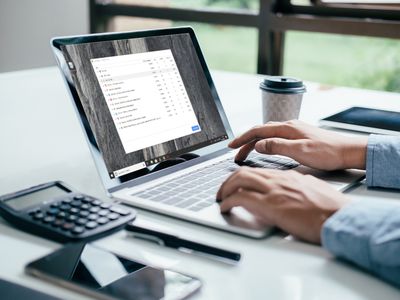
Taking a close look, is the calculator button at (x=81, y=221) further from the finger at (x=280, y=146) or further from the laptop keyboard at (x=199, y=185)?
the finger at (x=280, y=146)

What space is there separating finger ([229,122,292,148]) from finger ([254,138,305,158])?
34 millimetres

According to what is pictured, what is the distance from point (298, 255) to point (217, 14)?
6.97ft

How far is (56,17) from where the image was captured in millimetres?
3236

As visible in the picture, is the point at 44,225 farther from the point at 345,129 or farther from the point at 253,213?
the point at 345,129

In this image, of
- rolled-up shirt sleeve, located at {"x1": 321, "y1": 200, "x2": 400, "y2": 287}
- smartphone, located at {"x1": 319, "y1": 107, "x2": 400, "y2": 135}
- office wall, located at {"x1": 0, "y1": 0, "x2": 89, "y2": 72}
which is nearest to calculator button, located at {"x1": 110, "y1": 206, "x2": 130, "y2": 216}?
rolled-up shirt sleeve, located at {"x1": 321, "y1": 200, "x2": 400, "y2": 287}

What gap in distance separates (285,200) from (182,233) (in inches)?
5.4

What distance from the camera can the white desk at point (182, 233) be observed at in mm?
674

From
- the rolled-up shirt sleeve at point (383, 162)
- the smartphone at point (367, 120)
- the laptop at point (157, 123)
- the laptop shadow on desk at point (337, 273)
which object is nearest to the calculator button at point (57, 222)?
the laptop at point (157, 123)

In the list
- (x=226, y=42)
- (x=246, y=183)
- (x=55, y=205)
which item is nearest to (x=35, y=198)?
(x=55, y=205)

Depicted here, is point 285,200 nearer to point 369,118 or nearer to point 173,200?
point 173,200

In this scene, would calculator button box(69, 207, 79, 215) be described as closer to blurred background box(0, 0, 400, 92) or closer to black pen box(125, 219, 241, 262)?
black pen box(125, 219, 241, 262)

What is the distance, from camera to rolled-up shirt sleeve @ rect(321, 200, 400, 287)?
688 millimetres

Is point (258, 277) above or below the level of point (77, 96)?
below

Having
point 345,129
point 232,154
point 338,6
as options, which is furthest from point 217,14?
point 232,154
